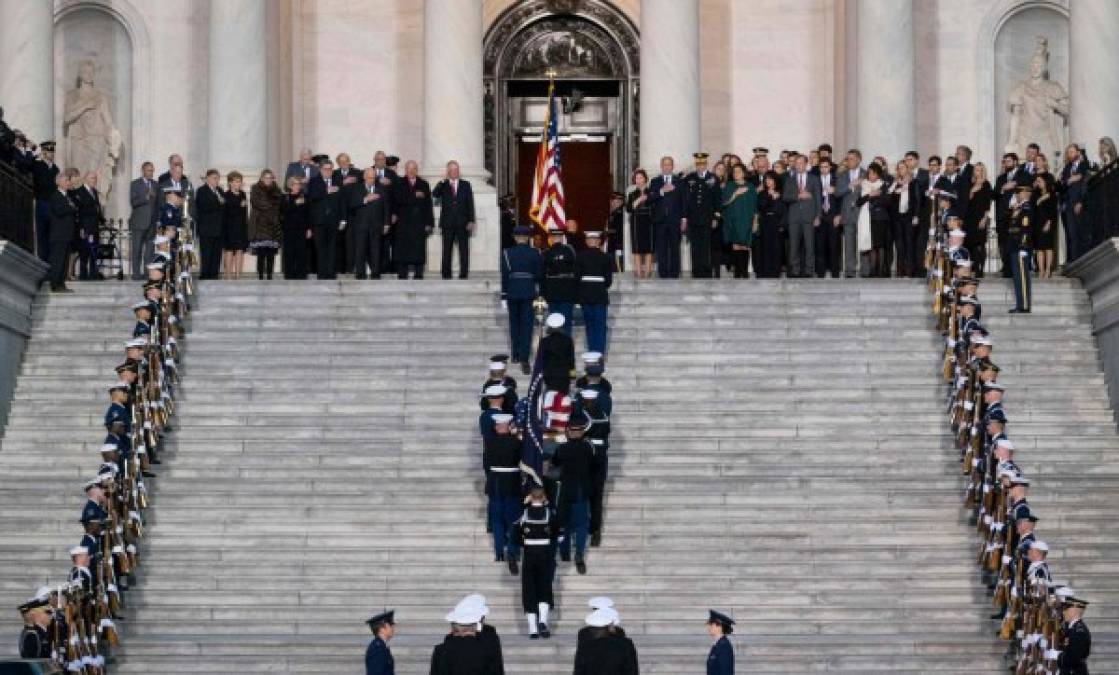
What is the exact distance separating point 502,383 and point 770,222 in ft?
31.2

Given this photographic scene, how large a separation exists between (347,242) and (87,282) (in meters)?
4.44

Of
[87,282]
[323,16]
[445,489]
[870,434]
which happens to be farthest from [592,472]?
[323,16]

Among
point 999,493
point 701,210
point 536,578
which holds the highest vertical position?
point 701,210

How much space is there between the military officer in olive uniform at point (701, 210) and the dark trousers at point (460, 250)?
3369 millimetres

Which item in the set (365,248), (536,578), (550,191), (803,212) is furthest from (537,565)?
(803,212)

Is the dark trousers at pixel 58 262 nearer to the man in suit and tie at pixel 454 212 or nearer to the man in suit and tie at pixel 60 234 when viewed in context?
the man in suit and tie at pixel 60 234

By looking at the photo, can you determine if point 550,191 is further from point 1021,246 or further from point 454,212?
point 1021,246

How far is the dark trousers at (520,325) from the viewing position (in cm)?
3791

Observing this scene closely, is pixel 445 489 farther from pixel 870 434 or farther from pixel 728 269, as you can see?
pixel 728 269

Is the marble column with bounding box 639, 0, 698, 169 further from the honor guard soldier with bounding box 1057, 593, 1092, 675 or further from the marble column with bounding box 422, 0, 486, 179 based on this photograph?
the honor guard soldier with bounding box 1057, 593, 1092, 675

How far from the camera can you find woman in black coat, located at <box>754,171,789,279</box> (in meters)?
43.2

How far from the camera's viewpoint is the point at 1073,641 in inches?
1132

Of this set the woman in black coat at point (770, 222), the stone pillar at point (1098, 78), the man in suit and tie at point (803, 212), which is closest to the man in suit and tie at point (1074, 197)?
the man in suit and tie at point (803, 212)

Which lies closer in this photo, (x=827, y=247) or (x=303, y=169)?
(x=827, y=247)
